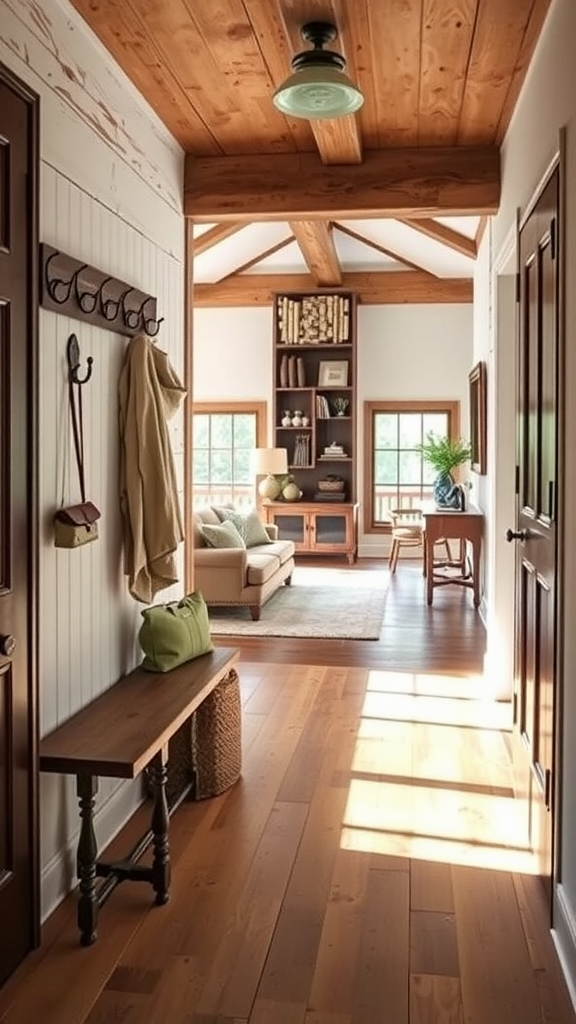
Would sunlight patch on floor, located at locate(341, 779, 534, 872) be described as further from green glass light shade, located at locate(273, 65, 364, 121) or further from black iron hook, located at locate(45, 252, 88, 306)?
green glass light shade, located at locate(273, 65, 364, 121)

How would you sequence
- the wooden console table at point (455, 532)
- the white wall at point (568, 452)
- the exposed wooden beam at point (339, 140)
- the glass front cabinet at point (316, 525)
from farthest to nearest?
the glass front cabinet at point (316, 525) → the wooden console table at point (455, 532) → the exposed wooden beam at point (339, 140) → the white wall at point (568, 452)

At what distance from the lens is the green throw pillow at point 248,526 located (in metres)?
7.99

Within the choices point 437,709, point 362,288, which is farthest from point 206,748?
point 362,288

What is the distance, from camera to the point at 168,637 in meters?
3.21

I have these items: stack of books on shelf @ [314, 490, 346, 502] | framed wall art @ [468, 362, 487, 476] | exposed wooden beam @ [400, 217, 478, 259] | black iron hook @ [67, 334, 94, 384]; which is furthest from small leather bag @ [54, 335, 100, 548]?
stack of books on shelf @ [314, 490, 346, 502]

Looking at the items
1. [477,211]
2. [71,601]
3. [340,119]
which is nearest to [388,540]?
[477,211]

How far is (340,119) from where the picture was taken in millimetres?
3486

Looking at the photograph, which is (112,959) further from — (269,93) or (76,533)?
(269,93)

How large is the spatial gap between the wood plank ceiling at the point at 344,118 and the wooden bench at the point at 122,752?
210 cm

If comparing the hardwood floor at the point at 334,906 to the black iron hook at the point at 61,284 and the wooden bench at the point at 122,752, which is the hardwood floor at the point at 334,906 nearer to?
the wooden bench at the point at 122,752

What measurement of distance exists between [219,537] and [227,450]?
3869 mm

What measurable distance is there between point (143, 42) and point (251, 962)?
2.79m

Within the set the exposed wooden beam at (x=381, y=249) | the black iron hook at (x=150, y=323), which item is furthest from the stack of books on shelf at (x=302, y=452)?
the black iron hook at (x=150, y=323)

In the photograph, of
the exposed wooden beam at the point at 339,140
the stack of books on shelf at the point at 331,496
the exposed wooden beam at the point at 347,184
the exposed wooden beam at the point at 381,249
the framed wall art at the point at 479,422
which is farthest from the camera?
the stack of books on shelf at the point at 331,496
